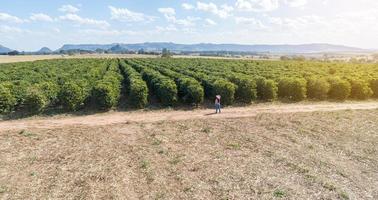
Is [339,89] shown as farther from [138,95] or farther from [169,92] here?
[138,95]

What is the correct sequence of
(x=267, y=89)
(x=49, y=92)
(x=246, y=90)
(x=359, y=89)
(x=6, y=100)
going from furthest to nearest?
(x=359, y=89)
(x=267, y=89)
(x=246, y=90)
(x=49, y=92)
(x=6, y=100)

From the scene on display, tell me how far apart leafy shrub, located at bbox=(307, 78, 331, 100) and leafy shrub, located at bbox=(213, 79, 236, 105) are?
5885 mm

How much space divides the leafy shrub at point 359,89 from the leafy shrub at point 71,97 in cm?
1780

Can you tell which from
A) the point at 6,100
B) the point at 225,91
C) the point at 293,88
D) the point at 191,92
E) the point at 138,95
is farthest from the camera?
the point at 293,88

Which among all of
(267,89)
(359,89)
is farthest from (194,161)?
(359,89)

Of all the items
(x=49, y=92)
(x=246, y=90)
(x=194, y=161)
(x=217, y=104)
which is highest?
(x=49, y=92)

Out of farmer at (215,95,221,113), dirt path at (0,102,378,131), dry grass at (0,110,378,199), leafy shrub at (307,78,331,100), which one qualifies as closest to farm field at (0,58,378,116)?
leafy shrub at (307,78,331,100)

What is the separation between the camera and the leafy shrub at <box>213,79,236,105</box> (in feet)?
70.9

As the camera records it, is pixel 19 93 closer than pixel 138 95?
Yes

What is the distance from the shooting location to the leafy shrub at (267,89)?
902 inches

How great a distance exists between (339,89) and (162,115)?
12589 millimetres

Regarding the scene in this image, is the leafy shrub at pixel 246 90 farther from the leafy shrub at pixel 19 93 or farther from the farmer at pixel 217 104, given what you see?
the leafy shrub at pixel 19 93

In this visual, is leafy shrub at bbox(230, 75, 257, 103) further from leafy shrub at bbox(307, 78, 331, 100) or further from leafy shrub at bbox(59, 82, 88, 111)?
leafy shrub at bbox(59, 82, 88, 111)

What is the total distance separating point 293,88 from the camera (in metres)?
23.5
